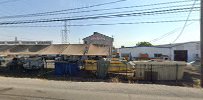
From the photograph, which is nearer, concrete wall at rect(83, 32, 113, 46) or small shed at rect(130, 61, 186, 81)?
small shed at rect(130, 61, 186, 81)

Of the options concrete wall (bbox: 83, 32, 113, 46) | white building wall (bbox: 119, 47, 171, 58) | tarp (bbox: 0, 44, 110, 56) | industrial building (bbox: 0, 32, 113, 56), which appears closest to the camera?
industrial building (bbox: 0, 32, 113, 56)

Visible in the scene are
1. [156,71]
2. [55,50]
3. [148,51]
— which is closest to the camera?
[156,71]

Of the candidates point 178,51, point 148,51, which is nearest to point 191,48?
point 178,51

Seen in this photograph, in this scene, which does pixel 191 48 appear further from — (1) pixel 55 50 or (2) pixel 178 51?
(1) pixel 55 50

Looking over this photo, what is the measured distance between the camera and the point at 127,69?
24.0 meters

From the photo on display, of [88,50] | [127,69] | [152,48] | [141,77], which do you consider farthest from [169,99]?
[152,48]

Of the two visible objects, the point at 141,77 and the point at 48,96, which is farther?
the point at 141,77

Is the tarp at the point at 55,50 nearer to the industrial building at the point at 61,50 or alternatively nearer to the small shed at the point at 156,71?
the industrial building at the point at 61,50

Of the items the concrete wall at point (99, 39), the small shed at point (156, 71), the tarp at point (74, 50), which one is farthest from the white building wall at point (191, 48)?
the small shed at point (156, 71)

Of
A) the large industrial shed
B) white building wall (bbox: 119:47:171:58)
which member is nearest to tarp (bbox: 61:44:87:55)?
white building wall (bbox: 119:47:171:58)

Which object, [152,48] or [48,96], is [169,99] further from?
[152,48]

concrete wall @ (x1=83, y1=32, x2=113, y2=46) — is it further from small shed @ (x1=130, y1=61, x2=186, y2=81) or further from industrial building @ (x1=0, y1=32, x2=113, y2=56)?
small shed @ (x1=130, y1=61, x2=186, y2=81)

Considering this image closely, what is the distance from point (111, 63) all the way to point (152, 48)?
29760 mm

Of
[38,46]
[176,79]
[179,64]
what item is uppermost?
[38,46]
